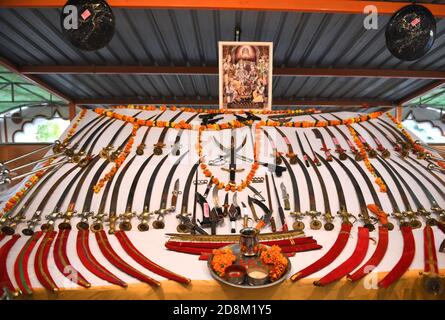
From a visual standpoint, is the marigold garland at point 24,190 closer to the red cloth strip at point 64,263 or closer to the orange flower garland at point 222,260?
the red cloth strip at point 64,263

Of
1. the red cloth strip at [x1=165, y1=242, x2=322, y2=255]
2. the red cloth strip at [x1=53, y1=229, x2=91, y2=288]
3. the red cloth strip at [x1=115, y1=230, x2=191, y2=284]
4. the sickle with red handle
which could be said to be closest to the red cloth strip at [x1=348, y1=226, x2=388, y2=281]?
the sickle with red handle

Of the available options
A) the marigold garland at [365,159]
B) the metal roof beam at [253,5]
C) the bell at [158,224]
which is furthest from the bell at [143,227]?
the metal roof beam at [253,5]

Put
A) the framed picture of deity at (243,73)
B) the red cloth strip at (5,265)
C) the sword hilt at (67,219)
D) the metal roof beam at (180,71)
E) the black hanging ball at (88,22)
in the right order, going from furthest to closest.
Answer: the metal roof beam at (180,71) → the framed picture of deity at (243,73) → the black hanging ball at (88,22) → the sword hilt at (67,219) → the red cloth strip at (5,265)

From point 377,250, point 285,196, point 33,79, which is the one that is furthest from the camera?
point 33,79

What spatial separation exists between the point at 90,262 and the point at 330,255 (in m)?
1.57

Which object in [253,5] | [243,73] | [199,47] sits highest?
[199,47]

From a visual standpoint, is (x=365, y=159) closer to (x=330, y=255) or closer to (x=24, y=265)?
(x=330, y=255)

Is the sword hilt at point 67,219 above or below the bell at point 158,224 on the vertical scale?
above

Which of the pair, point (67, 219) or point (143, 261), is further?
point (67, 219)

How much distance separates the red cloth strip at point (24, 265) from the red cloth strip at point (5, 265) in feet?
0.13

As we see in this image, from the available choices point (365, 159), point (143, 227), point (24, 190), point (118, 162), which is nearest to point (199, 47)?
point (118, 162)

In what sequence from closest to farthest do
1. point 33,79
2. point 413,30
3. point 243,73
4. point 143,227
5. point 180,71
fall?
point 143,227 < point 413,30 < point 243,73 < point 180,71 < point 33,79

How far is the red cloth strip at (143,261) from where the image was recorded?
61.2 inches

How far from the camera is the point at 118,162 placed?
252 centimetres
